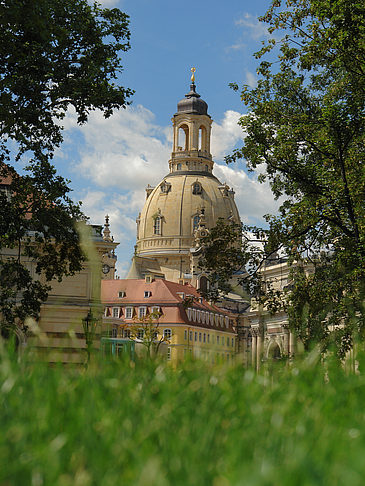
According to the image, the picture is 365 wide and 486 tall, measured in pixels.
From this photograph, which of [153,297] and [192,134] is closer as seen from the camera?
[153,297]

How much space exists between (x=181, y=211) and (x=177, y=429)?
147256mm

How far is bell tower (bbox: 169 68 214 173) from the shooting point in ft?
536

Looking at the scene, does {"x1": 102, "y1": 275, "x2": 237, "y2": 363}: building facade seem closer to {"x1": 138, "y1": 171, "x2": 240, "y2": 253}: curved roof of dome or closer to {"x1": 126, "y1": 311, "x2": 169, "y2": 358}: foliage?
{"x1": 138, "y1": 171, "x2": 240, "y2": 253}: curved roof of dome

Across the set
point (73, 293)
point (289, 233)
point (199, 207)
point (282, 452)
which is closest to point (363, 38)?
point (289, 233)

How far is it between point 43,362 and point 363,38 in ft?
52.6

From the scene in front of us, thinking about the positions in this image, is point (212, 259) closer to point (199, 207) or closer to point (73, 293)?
point (73, 293)

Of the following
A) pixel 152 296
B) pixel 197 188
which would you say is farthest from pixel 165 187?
pixel 152 296

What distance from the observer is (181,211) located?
492 ft

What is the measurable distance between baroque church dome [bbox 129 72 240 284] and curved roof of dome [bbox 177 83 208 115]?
527 cm

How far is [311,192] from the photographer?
20219 millimetres

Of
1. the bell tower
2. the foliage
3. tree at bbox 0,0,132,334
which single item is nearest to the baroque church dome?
the bell tower

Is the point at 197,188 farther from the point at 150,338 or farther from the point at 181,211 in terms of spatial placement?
the point at 150,338

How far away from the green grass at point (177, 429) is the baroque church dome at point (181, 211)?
12576 cm

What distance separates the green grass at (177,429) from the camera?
88.6 inches
